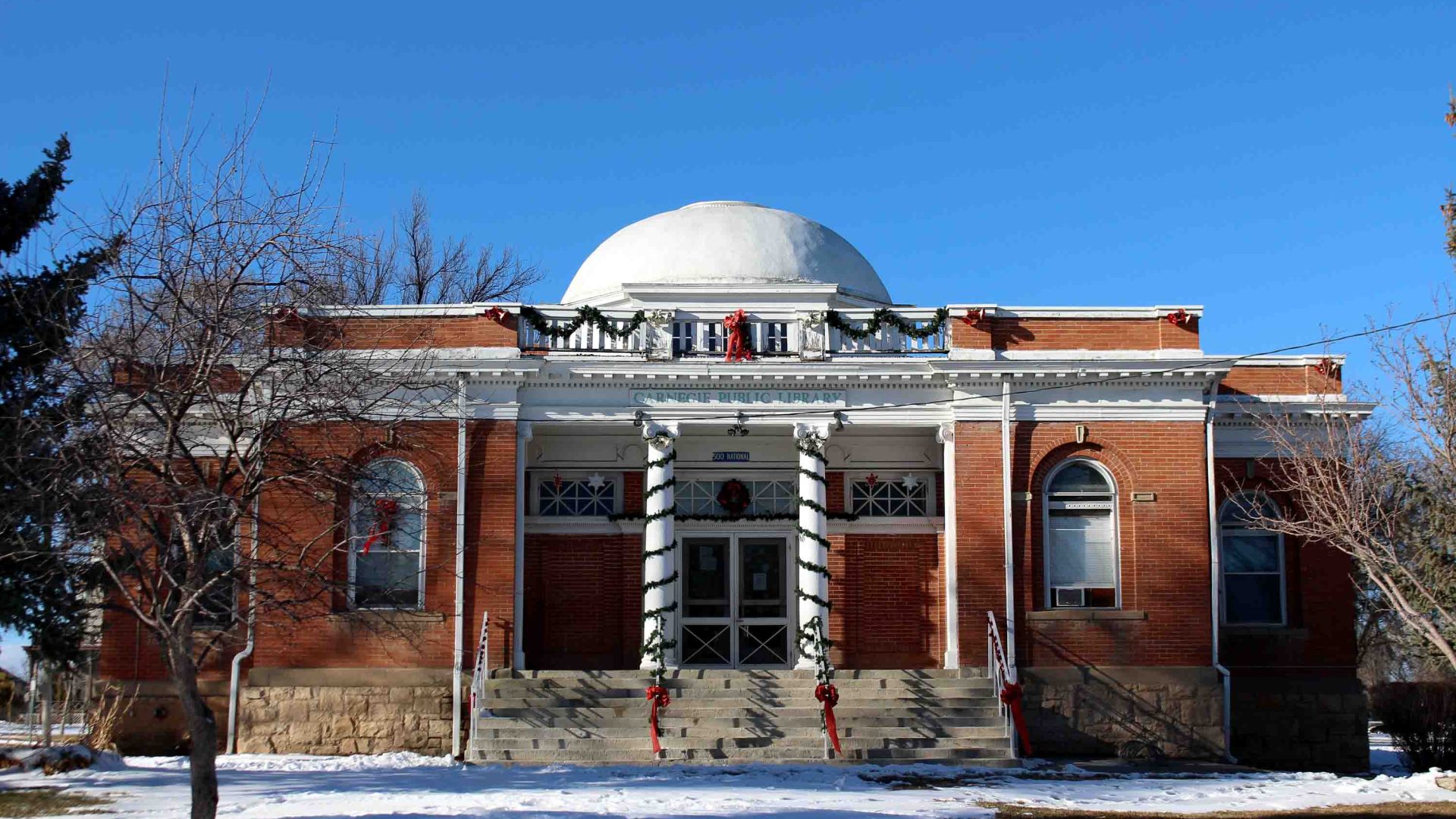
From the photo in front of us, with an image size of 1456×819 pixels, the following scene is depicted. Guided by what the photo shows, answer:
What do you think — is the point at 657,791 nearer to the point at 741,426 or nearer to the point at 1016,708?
the point at 1016,708

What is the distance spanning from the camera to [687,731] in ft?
64.8

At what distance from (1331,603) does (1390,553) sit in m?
5.78

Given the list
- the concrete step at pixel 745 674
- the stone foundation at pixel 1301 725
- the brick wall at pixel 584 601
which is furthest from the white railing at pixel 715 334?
the stone foundation at pixel 1301 725

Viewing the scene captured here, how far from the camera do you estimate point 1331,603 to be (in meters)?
23.8

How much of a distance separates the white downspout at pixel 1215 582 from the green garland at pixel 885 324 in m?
4.21

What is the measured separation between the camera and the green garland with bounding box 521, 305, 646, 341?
22.1m

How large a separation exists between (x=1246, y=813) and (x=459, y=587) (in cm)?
1097

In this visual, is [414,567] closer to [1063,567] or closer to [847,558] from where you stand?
[847,558]

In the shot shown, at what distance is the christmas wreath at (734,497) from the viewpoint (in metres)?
23.9

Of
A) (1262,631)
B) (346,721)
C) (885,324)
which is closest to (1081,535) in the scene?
(1262,631)

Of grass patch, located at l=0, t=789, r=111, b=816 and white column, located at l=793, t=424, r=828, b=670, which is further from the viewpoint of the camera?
white column, located at l=793, t=424, r=828, b=670

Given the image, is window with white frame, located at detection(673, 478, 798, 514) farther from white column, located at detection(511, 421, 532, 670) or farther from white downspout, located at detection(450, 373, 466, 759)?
white downspout, located at detection(450, 373, 466, 759)

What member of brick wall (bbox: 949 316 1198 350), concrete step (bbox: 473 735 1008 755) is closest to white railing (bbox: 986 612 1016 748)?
concrete step (bbox: 473 735 1008 755)

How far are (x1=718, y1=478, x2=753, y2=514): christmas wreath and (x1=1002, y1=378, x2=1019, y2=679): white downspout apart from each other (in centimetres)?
427
